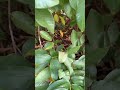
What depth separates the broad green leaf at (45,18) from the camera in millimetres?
814

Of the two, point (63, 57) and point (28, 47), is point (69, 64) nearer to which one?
point (63, 57)

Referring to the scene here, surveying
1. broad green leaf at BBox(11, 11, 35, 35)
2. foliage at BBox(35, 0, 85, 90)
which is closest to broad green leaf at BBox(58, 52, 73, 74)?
foliage at BBox(35, 0, 85, 90)

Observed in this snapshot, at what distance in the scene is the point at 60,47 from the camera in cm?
84

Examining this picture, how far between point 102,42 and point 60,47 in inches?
5.3

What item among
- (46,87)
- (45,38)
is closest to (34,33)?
(45,38)

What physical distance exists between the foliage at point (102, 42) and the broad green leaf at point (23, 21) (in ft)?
0.51

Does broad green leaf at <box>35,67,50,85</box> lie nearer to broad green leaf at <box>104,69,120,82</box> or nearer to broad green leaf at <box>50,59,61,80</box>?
broad green leaf at <box>50,59,61,80</box>

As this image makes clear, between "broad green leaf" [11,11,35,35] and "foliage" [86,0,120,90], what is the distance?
0.15 m

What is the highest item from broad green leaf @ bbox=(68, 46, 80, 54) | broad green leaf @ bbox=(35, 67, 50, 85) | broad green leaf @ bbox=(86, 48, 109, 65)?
broad green leaf @ bbox=(68, 46, 80, 54)

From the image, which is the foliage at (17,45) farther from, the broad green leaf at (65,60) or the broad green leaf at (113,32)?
the broad green leaf at (113,32)

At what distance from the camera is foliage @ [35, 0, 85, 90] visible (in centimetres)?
82

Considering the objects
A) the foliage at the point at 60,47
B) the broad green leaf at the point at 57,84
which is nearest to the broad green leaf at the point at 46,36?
the foliage at the point at 60,47

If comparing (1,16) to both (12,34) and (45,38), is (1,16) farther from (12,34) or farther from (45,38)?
(45,38)

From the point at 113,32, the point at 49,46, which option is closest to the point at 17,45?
the point at 49,46
